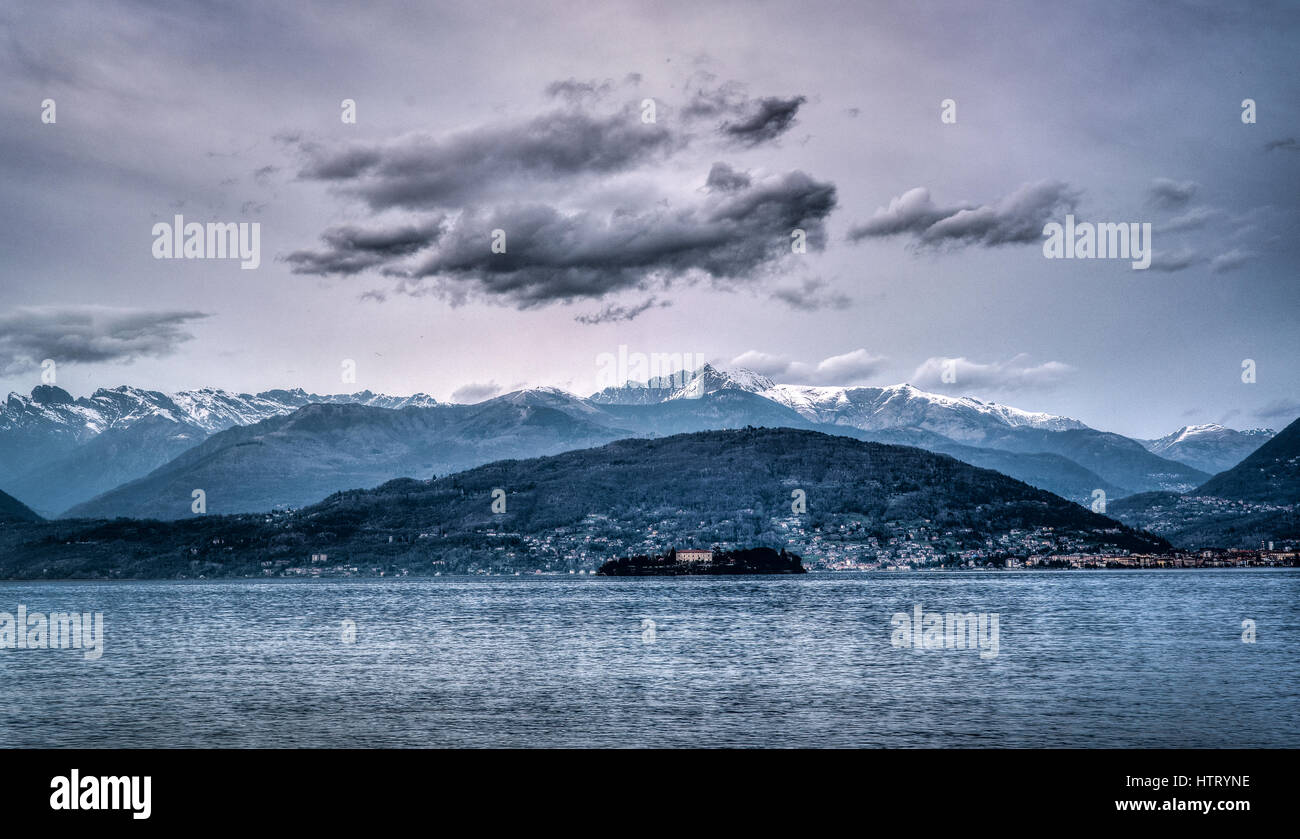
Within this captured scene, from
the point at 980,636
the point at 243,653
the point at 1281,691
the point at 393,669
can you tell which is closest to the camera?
the point at 1281,691

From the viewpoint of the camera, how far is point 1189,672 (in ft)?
250

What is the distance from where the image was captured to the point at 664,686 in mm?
70438

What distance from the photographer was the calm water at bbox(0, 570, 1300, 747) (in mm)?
52781

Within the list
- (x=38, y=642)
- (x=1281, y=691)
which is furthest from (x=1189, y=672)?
(x=38, y=642)

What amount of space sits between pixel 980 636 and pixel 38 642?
99.7 meters

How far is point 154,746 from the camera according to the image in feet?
165

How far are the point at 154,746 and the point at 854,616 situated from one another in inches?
4055

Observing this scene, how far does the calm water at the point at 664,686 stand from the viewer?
52.8m
